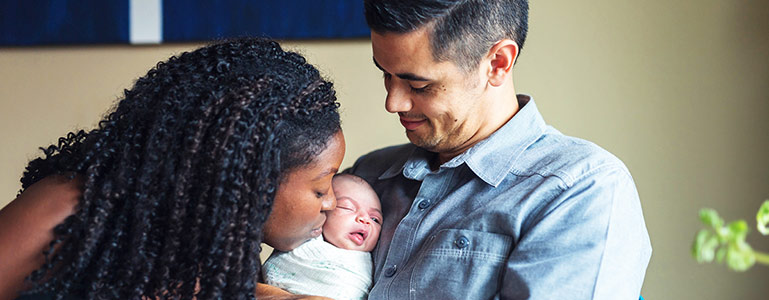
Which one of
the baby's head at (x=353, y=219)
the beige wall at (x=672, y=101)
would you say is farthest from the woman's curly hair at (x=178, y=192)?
the beige wall at (x=672, y=101)

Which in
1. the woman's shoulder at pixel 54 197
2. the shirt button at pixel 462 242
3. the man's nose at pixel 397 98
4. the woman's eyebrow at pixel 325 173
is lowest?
the shirt button at pixel 462 242

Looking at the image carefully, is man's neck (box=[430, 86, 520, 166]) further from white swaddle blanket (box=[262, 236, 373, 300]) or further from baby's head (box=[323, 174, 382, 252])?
white swaddle blanket (box=[262, 236, 373, 300])

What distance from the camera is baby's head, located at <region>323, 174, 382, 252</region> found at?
165cm

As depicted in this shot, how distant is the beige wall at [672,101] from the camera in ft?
6.81

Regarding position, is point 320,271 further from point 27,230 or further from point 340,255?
point 27,230

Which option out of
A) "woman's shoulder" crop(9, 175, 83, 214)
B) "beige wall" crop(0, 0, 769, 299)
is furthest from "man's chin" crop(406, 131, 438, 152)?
"beige wall" crop(0, 0, 769, 299)

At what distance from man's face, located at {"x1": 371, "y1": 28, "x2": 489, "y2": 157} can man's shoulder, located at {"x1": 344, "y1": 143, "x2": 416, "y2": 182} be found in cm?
22

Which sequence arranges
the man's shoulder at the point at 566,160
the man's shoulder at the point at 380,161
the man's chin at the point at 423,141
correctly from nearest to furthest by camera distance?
the man's shoulder at the point at 566,160, the man's chin at the point at 423,141, the man's shoulder at the point at 380,161

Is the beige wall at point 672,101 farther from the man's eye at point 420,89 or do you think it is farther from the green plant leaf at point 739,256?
the green plant leaf at point 739,256

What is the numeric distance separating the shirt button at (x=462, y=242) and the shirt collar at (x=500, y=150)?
141 millimetres

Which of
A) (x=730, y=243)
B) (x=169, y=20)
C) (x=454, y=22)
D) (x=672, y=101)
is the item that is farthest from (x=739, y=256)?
(x=169, y=20)

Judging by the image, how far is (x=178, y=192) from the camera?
47.5 inches

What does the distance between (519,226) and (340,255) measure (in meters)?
0.46

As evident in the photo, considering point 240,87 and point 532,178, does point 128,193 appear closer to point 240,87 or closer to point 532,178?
point 240,87
